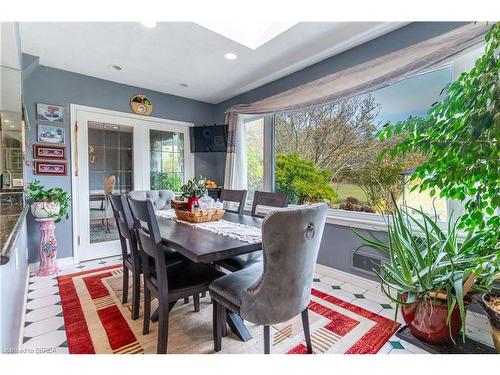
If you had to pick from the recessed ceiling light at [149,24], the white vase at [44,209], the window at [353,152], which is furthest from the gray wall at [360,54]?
the white vase at [44,209]

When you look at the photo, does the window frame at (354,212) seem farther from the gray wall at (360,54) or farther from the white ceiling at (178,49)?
the white ceiling at (178,49)

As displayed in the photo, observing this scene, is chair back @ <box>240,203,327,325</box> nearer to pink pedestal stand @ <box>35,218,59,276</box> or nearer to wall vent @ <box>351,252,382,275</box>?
wall vent @ <box>351,252,382,275</box>

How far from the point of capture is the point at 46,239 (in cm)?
288

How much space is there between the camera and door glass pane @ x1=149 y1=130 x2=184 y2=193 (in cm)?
408

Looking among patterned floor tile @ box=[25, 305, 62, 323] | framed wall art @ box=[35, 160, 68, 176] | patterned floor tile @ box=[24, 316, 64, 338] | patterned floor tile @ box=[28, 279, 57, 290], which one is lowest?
patterned floor tile @ box=[28, 279, 57, 290]

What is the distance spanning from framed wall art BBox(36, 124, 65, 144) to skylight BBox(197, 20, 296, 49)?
7.60 feet

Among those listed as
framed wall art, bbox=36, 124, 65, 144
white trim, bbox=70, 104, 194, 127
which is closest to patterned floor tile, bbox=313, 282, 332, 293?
white trim, bbox=70, 104, 194, 127

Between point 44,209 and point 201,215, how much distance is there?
203cm

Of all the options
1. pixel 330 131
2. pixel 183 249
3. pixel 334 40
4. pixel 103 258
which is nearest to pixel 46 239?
pixel 103 258

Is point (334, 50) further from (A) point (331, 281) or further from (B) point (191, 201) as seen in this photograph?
(A) point (331, 281)

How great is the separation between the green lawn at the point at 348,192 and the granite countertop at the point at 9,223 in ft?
9.27
